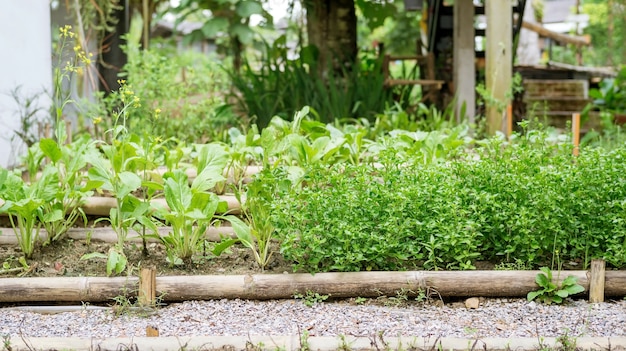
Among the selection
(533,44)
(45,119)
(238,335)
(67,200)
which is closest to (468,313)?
(238,335)

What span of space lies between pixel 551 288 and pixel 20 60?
441 centimetres

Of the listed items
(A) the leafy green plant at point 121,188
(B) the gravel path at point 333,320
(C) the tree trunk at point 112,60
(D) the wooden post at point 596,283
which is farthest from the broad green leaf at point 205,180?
(C) the tree trunk at point 112,60

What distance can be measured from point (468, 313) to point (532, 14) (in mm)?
17279

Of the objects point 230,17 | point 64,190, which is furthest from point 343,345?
point 230,17

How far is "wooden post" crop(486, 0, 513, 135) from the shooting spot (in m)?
7.30

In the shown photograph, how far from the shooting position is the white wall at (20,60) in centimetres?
612

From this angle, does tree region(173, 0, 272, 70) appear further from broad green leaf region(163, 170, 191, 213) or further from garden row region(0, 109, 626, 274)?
broad green leaf region(163, 170, 191, 213)

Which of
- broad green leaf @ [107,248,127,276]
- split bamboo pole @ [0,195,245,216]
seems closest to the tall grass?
split bamboo pole @ [0,195,245,216]

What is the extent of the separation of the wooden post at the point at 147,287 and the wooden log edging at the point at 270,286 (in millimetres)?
41

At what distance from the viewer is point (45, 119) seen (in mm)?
6516

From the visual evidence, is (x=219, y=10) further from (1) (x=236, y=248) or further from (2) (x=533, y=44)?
(2) (x=533, y=44)

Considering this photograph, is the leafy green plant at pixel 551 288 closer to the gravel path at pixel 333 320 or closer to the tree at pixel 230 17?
the gravel path at pixel 333 320

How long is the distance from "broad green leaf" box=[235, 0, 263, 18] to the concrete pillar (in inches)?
80.8

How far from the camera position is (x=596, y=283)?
12.7 ft
